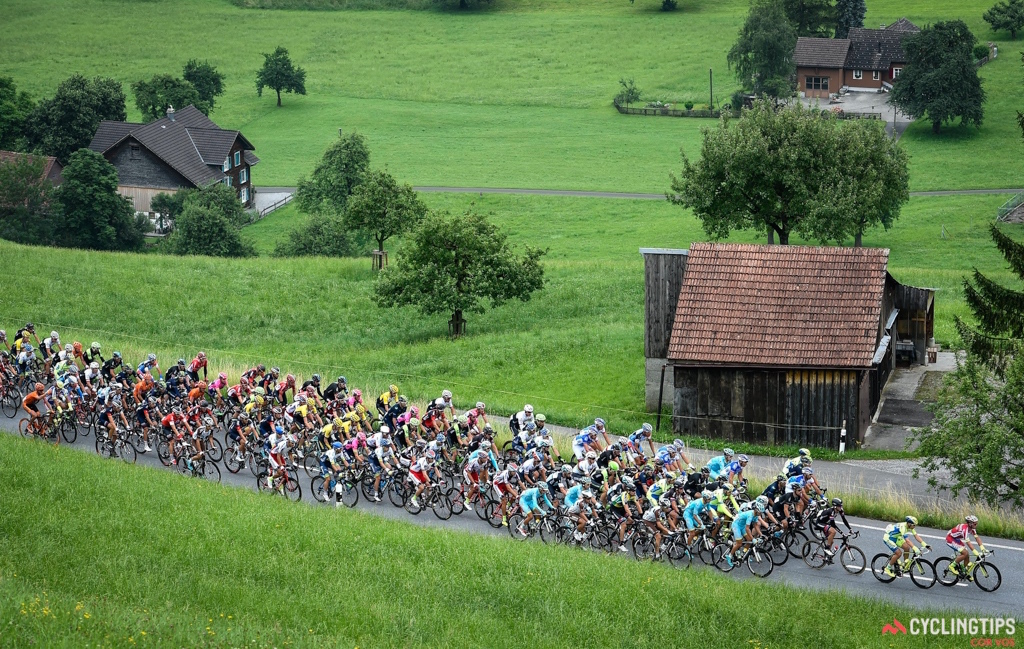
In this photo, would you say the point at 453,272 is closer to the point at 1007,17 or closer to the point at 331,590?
the point at 331,590

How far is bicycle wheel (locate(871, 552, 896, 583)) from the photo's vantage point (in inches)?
895

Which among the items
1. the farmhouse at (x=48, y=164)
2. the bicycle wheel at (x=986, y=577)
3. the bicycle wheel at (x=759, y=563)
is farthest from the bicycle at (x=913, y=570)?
the farmhouse at (x=48, y=164)

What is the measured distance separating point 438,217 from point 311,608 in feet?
95.8

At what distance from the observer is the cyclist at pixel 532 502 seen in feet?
80.1

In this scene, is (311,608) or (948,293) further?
(948,293)

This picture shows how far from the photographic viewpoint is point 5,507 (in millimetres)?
22781

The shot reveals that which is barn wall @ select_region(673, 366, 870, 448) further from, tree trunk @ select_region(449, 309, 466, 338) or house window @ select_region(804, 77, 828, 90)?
house window @ select_region(804, 77, 828, 90)

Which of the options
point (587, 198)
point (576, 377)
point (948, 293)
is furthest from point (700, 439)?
point (587, 198)

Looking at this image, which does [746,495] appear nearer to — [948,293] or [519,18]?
[948,293]

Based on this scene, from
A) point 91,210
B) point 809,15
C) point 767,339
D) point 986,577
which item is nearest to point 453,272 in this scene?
point 767,339

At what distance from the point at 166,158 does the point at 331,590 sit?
235 feet

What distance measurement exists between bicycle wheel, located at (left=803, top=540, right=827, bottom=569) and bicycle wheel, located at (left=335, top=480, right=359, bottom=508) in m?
9.74

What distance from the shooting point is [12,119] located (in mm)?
90625

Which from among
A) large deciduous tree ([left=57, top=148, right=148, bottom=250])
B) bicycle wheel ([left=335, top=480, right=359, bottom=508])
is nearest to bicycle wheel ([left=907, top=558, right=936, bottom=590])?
bicycle wheel ([left=335, top=480, right=359, bottom=508])
